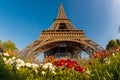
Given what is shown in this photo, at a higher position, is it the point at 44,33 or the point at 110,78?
the point at 44,33

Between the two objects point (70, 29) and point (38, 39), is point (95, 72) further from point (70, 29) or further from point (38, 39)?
point (70, 29)

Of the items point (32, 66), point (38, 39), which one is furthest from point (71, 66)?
point (38, 39)

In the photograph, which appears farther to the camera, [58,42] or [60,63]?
[58,42]

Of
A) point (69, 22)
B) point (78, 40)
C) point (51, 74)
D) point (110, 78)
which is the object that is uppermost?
point (69, 22)

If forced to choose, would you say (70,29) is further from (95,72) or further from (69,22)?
(95,72)

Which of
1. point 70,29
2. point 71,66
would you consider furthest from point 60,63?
point 70,29

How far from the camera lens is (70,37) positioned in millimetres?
52156

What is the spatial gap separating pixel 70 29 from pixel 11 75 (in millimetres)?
45452

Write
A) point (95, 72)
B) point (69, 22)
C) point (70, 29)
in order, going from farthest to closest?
point (69, 22) < point (70, 29) < point (95, 72)

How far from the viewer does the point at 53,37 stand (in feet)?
171

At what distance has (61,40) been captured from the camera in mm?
52156

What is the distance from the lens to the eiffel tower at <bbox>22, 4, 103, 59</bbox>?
4827cm

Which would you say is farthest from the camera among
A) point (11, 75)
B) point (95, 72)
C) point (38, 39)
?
point (38, 39)

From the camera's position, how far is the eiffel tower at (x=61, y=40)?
48.3 metres
